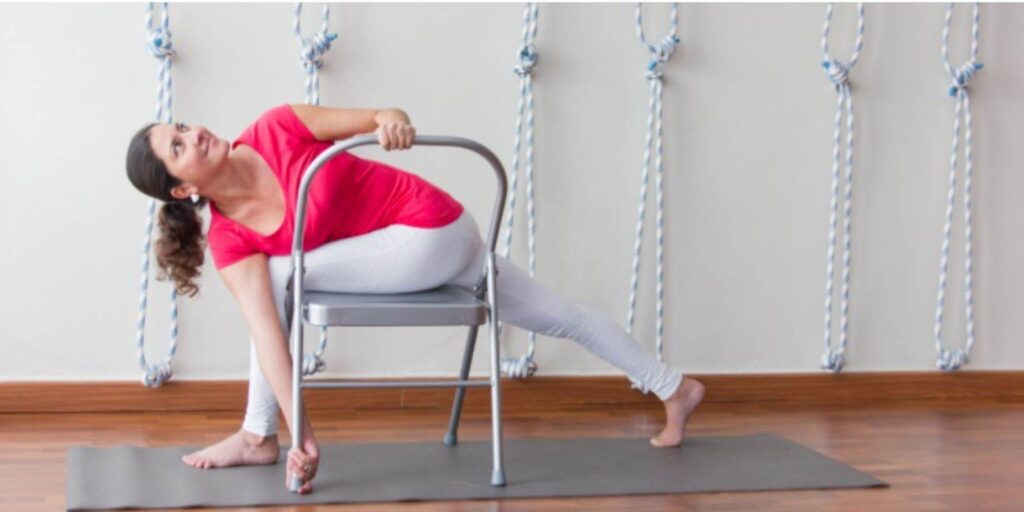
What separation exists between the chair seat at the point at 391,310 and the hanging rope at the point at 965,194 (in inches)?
61.4

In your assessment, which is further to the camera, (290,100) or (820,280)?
(820,280)

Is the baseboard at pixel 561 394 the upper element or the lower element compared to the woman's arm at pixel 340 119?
lower

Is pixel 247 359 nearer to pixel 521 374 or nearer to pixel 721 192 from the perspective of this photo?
pixel 521 374

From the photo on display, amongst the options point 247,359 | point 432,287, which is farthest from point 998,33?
point 247,359

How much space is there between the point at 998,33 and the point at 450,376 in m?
1.64

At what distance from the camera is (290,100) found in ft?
→ 10.1

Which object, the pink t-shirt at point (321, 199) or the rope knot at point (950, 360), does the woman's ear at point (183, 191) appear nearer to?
the pink t-shirt at point (321, 199)

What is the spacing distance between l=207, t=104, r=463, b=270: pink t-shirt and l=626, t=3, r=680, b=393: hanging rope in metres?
0.89

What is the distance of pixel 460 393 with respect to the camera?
106 inches

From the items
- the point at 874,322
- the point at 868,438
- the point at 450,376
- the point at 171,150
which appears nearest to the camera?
the point at 171,150

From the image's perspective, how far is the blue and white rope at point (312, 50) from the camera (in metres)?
3.04

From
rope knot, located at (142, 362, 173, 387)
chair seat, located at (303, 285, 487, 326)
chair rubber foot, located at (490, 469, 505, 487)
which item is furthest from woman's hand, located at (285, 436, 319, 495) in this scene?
rope knot, located at (142, 362, 173, 387)

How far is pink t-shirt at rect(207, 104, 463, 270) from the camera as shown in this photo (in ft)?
7.97

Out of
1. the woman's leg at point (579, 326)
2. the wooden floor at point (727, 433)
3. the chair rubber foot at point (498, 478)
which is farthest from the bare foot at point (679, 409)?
the chair rubber foot at point (498, 478)
